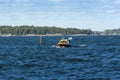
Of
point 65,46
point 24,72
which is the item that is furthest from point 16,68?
point 65,46

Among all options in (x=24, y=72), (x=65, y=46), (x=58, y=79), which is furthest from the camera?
(x=65, y=46)

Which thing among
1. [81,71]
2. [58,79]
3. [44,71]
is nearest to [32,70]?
[44,71]

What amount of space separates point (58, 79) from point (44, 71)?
7.94 meters

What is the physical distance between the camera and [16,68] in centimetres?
6094

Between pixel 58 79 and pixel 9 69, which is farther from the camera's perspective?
pixel 9 69

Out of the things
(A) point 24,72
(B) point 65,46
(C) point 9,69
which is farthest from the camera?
(B) point 65,46

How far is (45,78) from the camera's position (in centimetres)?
4925

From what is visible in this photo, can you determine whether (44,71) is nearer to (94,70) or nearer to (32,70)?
(32,70)

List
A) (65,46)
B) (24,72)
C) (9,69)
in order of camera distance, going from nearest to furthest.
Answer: (24,72), (9,69), (65,46)

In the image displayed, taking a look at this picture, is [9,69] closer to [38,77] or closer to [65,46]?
[38,77]

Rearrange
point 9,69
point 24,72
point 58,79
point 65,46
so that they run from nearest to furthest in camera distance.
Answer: point 58,79, point 24,72, point 9,69, point 65,46

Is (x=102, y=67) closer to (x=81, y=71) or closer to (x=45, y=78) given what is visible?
(x=81, y=71)

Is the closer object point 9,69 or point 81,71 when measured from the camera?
point 81,71

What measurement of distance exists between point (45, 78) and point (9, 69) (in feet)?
37.6
